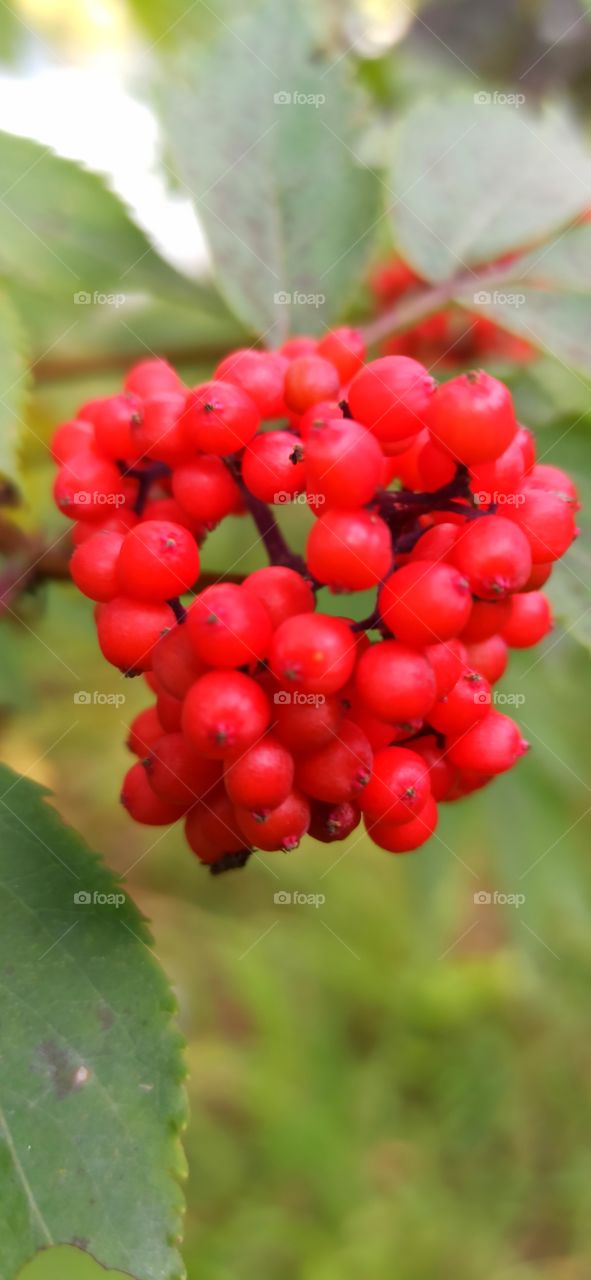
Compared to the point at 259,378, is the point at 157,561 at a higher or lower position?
lower

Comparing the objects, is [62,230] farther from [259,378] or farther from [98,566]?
[98,566]

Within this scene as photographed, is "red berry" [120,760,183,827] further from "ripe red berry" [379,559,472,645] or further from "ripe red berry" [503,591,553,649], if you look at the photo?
"ripe red berry" [503,591,553,649]

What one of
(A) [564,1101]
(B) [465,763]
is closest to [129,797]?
(B) [465,763]

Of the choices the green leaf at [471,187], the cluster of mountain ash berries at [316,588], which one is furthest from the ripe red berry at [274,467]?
the green leaf at [471,187]

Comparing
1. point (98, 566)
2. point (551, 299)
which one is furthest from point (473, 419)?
point (551, 299)

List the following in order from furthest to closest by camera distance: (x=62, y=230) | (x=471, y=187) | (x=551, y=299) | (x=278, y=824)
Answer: (x=471, y=187)
(x=551, y=299)
(x=62, y=230)
(x=278, y=824)

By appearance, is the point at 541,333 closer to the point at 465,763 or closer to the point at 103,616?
the point at 465,763

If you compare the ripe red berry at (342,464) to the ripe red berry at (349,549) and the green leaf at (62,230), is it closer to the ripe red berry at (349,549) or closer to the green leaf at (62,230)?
the ripe red berry at (349,549)

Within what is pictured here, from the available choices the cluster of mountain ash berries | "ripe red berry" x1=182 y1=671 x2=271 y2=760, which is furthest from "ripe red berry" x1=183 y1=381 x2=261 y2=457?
"ripe red berry" x1=182 y1=671 x2=271 y2=760
